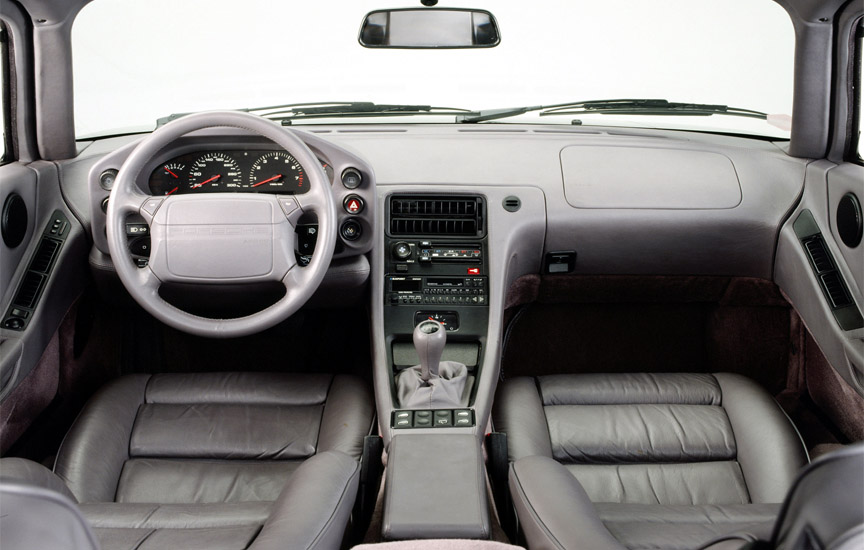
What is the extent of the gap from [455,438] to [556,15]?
2.35 metres

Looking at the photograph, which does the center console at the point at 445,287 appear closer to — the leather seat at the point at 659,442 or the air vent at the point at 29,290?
the leather seat at the point at 659,442

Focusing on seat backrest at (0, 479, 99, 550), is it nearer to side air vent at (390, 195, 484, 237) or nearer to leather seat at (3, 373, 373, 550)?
leather seat at (3, 373, 373, 550)

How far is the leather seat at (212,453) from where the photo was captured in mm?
1554

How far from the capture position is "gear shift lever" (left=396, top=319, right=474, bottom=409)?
199cm

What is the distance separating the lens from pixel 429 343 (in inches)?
77.9

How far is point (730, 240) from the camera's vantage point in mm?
2502

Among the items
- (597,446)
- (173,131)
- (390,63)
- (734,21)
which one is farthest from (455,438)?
(734,21)

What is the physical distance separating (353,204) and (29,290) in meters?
1.01

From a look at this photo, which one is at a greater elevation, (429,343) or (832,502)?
(832,502)

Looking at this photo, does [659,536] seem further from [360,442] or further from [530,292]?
[530,292]

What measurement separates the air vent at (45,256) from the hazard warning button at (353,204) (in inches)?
36.9

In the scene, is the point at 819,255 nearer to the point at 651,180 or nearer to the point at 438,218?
the point at 651,180

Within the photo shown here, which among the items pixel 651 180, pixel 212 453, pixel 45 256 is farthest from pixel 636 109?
pixel 45 256

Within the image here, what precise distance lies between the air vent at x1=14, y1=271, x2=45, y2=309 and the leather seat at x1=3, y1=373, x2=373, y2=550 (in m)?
0.35
